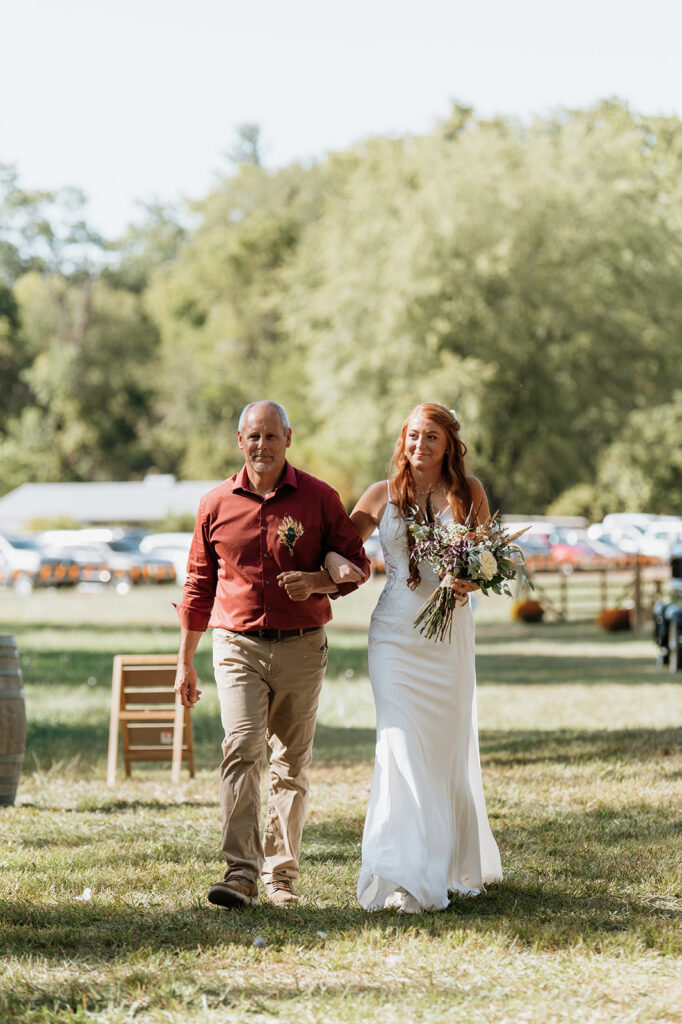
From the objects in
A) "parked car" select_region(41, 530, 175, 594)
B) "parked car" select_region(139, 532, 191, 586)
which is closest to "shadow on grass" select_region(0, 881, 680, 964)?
"parked car" select_region(139, 532, 191, 586)

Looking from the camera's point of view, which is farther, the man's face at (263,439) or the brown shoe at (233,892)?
the man's face at (263,439)

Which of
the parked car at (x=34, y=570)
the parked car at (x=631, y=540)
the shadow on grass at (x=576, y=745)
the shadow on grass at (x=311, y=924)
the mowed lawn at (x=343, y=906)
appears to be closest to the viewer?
the mowed lawn at (x=343, y=906)

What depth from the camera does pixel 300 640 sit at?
6992 millimetres

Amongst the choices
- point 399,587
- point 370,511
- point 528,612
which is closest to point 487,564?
point 399,587

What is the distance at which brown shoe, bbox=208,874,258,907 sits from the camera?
22.2 ft

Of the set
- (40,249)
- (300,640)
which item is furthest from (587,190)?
(40,249)

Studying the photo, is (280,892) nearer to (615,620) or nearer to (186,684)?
(186,684)

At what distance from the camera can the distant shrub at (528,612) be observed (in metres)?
31.6

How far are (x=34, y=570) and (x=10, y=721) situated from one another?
43057 millimetres

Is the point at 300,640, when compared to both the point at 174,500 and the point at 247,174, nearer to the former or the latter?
the point at 174,500

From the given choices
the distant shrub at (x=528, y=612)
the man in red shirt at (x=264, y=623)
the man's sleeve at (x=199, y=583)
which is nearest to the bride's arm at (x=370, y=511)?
the man in red shirt at (x=264, y=623)

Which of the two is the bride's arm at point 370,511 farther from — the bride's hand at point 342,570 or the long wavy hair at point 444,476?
the bride's hand at point 342,570

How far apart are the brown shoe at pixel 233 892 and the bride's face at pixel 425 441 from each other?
2.13 m

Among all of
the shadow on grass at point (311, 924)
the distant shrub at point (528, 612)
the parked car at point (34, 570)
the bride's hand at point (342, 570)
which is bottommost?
the shadow on grass at point (311, 924)
